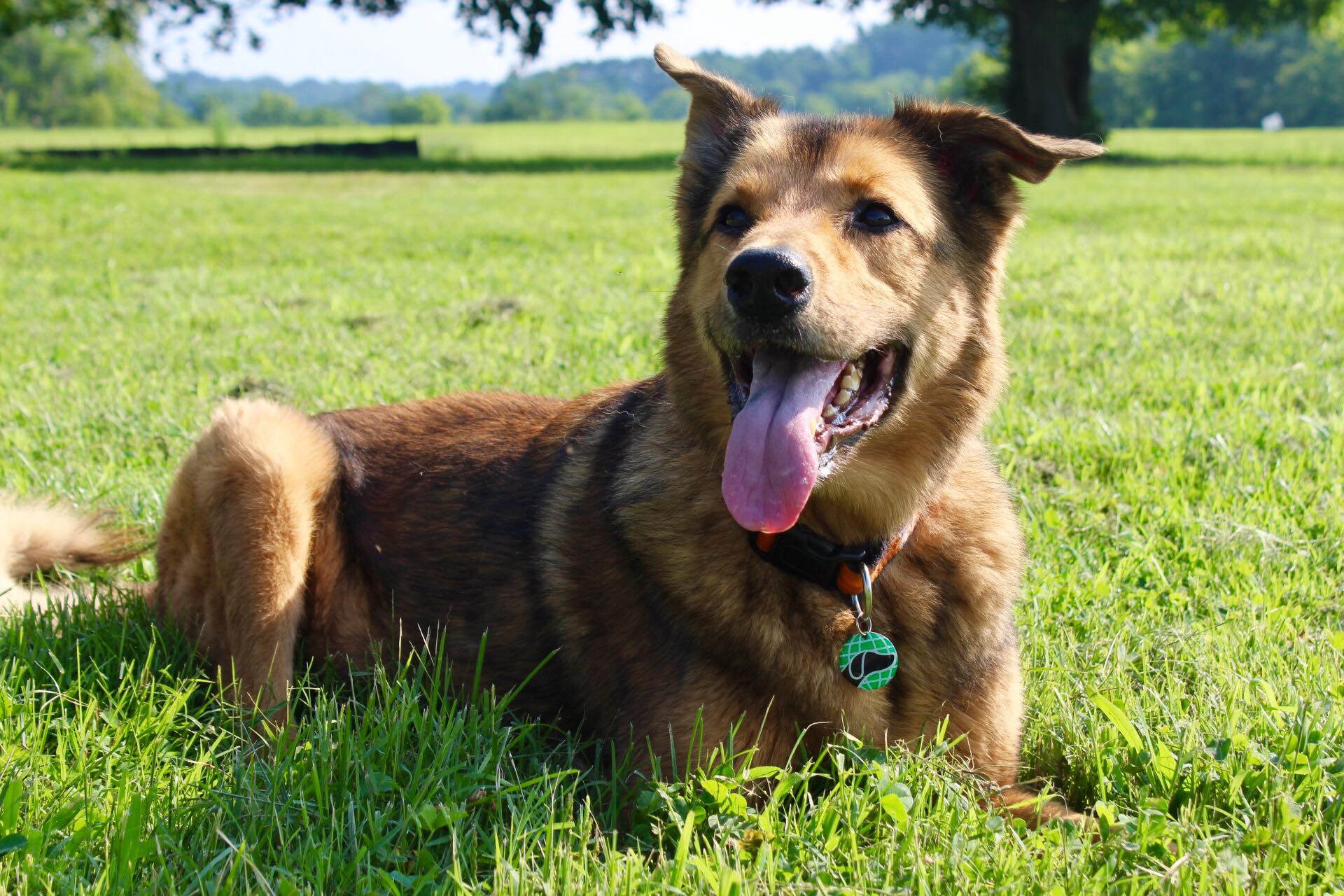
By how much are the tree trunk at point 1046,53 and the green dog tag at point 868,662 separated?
1230 inches

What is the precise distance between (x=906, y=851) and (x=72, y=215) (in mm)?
16398

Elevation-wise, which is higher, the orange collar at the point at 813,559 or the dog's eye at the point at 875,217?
the dog's eye at the point at 875,217

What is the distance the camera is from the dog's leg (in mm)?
3510

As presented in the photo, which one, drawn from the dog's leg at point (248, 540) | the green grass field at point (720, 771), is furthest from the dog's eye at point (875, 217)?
the dog's leg at point (248, 540)

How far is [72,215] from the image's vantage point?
15.4 m

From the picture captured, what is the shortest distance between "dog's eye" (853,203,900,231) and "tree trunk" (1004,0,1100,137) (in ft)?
101

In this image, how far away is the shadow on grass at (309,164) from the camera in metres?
25.5

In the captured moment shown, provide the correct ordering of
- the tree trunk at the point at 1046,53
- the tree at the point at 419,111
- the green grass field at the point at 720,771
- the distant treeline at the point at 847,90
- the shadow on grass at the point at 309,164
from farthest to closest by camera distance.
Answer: the tree at the point at 419,111, the distant treeline at the point at 847,90, the tree trunk at the point at 1046,53, the shadow on grass at the point at 309,164, the green grass field at the point at 720,771

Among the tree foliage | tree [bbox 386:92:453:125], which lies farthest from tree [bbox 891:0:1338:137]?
the tree foliage

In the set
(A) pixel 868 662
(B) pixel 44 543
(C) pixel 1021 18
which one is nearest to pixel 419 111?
(C) pixel 1021 18

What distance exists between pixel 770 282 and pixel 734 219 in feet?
1.90

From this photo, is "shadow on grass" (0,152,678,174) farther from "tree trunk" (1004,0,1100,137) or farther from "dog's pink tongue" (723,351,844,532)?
"dog's pink tongue" (723,351,844,532)

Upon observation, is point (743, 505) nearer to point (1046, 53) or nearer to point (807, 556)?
point (807, 556)

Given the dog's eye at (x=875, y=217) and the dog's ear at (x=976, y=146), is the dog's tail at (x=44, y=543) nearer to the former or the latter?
the dog's eye at (x=875, y=217)
